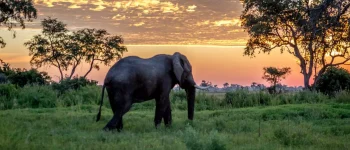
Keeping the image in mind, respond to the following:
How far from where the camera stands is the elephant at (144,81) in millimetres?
14273

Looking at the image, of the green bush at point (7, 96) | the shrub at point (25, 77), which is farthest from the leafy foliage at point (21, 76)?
the green bush at point (7, 96)

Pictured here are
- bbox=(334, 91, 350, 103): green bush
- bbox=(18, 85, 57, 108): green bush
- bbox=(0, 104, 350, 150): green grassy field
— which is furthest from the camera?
bbox=(334, 91, 350, 103): green bush

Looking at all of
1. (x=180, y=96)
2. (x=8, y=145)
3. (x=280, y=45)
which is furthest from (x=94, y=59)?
(x=8, y=145)

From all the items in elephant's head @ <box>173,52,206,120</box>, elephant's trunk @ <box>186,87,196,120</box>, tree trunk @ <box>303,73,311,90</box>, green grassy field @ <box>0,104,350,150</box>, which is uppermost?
elephant's head @ <box>173,52,206,120</box>

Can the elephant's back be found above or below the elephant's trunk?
above

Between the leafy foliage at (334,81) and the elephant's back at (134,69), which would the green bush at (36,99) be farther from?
the leafy foliage at (334,81)

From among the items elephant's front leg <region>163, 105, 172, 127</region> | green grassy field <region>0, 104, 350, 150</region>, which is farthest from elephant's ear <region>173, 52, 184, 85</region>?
green grassy field <region>0, 104, 350, 150</region>

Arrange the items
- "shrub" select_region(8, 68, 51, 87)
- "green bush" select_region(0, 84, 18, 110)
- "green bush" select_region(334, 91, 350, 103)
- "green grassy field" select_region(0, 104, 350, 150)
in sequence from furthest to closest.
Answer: "shrub" select_region(8, 68, 51, 87), "green bush" select_region(334, 91, 350, 103), "green bush" select_region(0, 84, 18, 110), "green grassy field" select_region(0, 104, 350, 150)

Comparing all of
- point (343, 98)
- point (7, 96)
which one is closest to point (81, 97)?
point (7, 96)

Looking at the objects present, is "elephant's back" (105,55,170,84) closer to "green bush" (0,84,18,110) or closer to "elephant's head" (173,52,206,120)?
"elephant's head" (173,52,206,120)

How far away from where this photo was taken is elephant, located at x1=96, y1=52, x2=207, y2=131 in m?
14.3

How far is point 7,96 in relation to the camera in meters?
26.6

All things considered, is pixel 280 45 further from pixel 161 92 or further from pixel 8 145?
pixel 8 145

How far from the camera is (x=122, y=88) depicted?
14.2m
